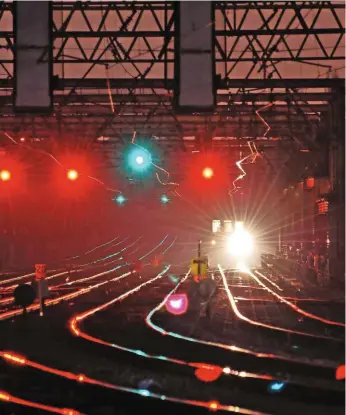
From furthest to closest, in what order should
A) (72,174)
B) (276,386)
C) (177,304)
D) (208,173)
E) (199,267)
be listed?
(72,174)
(208,173)
(177,304)
(199,267)
(276,386)

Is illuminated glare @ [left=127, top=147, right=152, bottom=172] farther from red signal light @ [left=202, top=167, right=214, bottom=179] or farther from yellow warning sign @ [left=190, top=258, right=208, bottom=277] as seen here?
yellow warning sign @ [left=190, top=258, right=208, bottom=277]

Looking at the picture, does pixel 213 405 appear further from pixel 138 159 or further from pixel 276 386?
pixel 138 159

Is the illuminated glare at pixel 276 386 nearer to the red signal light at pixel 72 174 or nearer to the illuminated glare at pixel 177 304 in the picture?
the illuminated glare at pixel 177 304

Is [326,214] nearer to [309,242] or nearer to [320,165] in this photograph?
[320,165]

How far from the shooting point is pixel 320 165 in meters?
37.6

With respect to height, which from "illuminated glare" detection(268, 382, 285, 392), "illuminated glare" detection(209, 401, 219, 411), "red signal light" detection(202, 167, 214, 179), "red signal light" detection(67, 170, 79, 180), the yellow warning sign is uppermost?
"red signal light" detection(67, 170, 79, 180)

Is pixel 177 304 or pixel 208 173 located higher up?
pixel 208 173

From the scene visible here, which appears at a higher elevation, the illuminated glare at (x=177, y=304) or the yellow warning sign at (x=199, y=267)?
the yellow warning sign at (x=199, y=267)

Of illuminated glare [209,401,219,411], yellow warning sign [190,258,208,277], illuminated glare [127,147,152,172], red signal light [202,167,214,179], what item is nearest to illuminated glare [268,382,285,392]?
illuminated glare [209,401,219,411]

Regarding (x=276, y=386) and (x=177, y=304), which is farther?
(x=177, y=304)

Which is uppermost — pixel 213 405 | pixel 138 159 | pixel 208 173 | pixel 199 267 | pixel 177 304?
pixel 138 159

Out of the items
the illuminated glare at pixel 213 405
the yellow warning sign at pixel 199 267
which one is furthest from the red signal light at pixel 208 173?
the illuminated glare at pixel 213 405

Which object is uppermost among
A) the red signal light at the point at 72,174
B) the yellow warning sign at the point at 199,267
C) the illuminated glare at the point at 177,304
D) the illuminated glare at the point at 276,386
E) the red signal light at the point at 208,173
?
the red signal light at the point at 72,174

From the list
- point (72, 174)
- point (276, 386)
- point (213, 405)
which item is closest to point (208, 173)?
point (72, 174)
